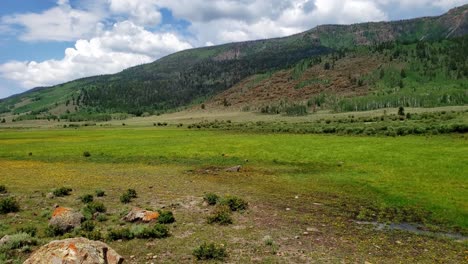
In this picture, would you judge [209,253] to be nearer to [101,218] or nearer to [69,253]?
[69,253]

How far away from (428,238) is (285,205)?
928 centimetres

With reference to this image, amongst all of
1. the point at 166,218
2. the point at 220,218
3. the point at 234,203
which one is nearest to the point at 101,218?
the point at 166,218

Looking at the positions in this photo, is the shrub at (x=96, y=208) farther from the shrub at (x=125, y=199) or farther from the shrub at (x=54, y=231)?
the shrub at (x=54, y=231)

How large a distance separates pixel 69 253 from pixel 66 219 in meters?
8.63

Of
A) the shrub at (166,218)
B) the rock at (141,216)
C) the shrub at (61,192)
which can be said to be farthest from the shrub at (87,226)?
the shrub at (61,192)

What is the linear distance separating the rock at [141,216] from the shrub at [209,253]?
5.89 metres

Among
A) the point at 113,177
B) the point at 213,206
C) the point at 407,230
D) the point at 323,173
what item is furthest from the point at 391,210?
the point at 113,177

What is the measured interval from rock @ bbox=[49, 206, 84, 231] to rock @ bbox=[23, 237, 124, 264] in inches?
289

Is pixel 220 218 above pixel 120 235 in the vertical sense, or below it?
below

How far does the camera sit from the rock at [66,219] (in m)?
19.3

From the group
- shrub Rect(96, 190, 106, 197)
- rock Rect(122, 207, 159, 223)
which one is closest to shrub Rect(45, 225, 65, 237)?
rock Rect(122, 207, 159, 223)

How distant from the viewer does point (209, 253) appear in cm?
1563

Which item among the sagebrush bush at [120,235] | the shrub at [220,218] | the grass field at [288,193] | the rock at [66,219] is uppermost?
the rock at [66,219]

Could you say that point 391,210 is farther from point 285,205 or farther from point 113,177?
point 113,177
